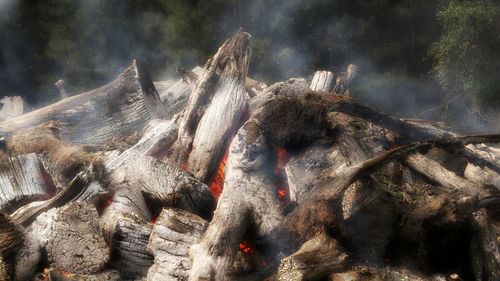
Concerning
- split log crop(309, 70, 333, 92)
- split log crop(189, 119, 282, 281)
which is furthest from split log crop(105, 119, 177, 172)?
split log crop(309, 70, 333, 92)

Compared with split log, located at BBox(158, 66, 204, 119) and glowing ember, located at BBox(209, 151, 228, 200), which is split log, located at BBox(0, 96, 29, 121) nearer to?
split log, located at BBox(158, 66, 204, 119)

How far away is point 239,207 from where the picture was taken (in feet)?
9.59

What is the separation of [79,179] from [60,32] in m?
6.52

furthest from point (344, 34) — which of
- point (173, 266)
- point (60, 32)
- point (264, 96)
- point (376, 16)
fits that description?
point (173, 266)

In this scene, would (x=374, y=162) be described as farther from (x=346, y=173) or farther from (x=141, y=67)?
(x=141, y=67)

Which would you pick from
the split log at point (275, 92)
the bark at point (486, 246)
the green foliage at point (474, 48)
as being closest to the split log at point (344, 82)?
the split log at point (275, 92)

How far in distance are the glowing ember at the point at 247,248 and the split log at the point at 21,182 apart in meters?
1.67

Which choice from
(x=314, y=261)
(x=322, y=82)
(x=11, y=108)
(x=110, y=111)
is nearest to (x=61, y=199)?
(x=110, y=111)

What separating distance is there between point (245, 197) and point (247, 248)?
13.1 inches

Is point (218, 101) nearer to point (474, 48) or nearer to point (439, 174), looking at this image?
point (439, 174)

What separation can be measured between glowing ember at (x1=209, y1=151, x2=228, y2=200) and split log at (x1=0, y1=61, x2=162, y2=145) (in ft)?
4.17

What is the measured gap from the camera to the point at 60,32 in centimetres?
885

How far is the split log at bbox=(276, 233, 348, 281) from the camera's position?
2.34m

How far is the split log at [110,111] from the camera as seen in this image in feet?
15.1
